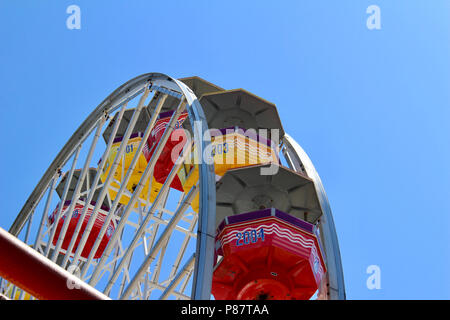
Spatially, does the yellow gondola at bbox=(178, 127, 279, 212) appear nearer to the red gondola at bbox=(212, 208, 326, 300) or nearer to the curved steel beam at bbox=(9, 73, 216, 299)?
the curved steel beam at bbox=(9, 73, 216, 299)

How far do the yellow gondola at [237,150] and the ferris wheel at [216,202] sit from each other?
1.4 inches

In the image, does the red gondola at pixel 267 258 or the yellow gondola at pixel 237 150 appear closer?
the red gondola at pixel 267 258

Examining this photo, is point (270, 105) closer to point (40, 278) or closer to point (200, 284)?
point (200, 284)

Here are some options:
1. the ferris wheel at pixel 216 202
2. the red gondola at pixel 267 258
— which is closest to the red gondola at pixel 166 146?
the ferris wheel at pixel 216 202

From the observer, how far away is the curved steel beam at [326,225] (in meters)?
14.4

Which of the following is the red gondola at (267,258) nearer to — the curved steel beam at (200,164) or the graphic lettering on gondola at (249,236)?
the graphic lettering on gondola at (249,236)

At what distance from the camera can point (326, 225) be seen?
16.2m

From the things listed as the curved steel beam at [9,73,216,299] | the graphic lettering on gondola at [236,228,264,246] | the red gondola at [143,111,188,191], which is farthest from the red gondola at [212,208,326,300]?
the red gondola at [143,111,188,191]

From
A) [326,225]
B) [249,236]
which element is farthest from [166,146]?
[249,236]

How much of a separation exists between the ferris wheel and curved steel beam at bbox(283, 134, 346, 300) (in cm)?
4

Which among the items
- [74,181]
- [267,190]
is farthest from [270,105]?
[74,181]

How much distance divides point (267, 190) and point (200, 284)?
6564 millimetres

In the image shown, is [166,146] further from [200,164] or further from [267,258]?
[200,164]
